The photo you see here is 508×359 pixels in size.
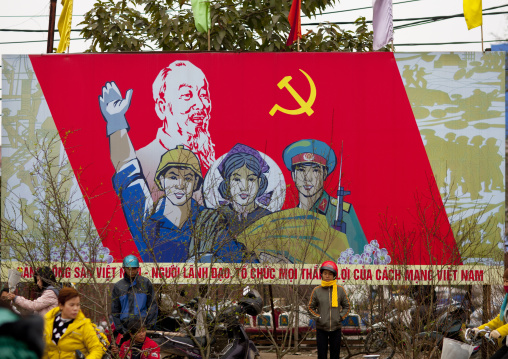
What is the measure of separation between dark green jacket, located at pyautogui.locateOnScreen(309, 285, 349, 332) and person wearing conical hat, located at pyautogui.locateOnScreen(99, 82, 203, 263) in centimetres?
445

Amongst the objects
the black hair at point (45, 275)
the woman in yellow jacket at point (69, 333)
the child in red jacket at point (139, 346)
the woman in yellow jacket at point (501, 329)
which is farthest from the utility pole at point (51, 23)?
the woman in yellow jacket at point (501, 329)

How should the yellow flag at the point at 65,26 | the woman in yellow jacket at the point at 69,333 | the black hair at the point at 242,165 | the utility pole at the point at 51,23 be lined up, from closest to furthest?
1. the woman in yellow jacket at the point at 69,333
2. the black hair at the point at 242,165
3. the yellow flag at the point at 65,26
4. the utility pole at the point at 51,23

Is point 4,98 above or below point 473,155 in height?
above

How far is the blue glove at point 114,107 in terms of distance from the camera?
15.3 meters

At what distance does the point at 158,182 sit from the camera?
593 inches

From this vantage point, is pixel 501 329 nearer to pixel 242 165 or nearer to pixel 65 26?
pixel 242 165

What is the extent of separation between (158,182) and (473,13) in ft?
24.4

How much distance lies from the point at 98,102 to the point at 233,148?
3042 mm

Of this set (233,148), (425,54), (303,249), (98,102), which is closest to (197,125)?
(233,148)

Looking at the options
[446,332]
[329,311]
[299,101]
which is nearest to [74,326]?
[329,311]

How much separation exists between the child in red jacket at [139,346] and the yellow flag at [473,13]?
32.4ft

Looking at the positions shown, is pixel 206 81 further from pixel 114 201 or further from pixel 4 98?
pixel 4 98

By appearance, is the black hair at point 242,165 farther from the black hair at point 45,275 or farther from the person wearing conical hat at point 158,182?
the black hair at point 45,275

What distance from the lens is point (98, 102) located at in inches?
605
